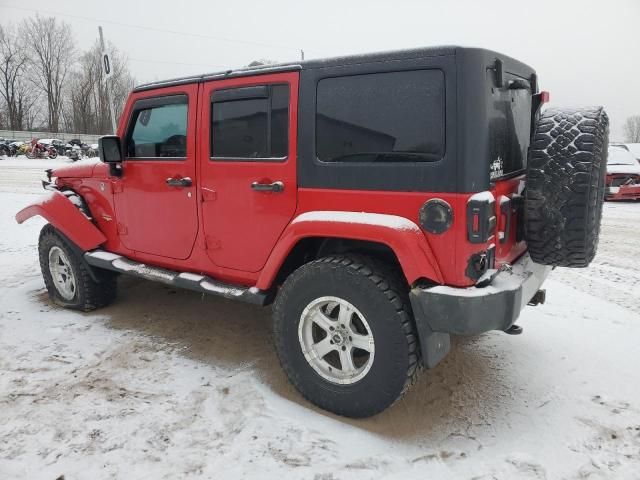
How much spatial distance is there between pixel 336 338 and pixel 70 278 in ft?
10.0

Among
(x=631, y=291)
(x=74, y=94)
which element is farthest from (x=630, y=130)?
(x=631, y=291)

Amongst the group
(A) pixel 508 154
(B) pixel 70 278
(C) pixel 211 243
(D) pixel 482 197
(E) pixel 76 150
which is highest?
(E) pixel 76 150

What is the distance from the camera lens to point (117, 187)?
4.09m

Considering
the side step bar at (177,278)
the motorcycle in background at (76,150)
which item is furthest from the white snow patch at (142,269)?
the motorcycle in background at (76,150)

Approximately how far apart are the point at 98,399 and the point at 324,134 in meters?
2.16

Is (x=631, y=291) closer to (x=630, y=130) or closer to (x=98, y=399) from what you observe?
(x=98, y=399)

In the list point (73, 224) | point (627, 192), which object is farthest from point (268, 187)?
point (627, 192)

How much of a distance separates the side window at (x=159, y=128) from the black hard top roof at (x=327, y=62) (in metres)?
0.16

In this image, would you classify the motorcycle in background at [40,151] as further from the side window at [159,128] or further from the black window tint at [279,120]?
the black window tint at [279,120]

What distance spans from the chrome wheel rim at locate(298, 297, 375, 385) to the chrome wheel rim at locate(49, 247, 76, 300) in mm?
2785

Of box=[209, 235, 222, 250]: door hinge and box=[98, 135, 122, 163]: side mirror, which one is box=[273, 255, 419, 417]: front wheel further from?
box=[98, 135, 122, 163]: side mirror

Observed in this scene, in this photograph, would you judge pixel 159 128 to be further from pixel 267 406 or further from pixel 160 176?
pixel 267 406

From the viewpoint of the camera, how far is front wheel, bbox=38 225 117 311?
4395 mm

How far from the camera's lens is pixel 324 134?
283cm
